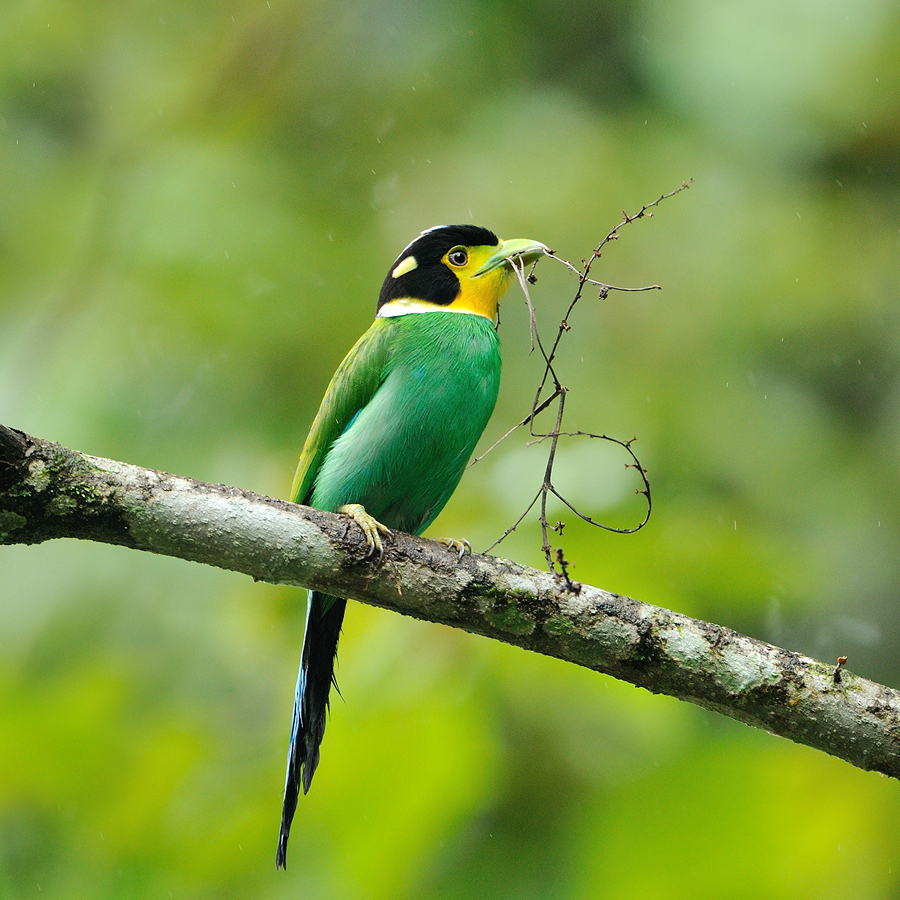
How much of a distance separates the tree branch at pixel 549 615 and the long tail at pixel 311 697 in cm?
86

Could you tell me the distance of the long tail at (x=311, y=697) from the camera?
323 centimetres

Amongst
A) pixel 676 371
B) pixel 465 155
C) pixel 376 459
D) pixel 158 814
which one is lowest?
pixel 158 814

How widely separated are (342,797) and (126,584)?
177cm

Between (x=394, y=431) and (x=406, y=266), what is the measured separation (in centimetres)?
86

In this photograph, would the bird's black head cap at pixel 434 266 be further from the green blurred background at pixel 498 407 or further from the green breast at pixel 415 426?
the green blurred background at pixel 498 407

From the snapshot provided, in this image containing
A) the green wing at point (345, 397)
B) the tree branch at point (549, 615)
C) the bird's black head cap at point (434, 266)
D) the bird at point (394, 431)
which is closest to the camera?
the tree branch at point (549, 615)

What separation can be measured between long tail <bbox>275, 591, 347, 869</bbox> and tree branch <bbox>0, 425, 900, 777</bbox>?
858mm

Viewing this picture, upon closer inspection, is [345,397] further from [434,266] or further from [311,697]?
[311,697]

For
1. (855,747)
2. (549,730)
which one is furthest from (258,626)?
(855,747)

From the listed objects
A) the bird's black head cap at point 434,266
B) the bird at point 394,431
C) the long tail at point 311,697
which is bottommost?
the long tail at point 311,697

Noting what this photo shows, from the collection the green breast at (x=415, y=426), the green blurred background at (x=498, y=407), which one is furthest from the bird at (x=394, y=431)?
the green blurred background at (x=498, y=407)

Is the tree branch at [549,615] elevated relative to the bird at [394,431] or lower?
lower

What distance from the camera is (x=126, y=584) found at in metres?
4.56

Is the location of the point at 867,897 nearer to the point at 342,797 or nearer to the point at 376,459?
the point at 342,797
